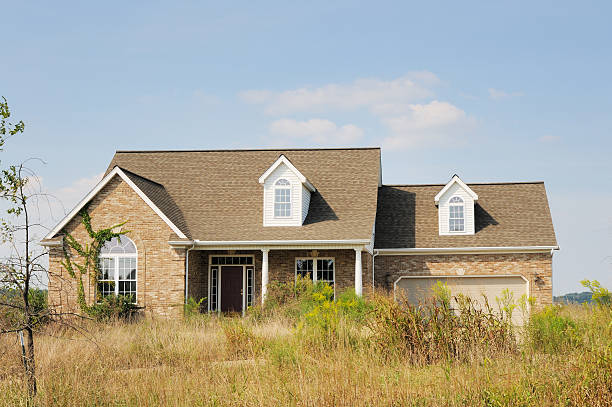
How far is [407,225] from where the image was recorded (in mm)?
27719

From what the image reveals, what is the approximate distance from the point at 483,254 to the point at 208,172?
41.7 feet

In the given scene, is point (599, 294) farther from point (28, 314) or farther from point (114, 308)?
point (114, 308)

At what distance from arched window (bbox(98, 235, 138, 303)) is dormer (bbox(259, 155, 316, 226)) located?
5381 mm

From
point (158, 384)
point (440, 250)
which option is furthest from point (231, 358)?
point (440, 250)

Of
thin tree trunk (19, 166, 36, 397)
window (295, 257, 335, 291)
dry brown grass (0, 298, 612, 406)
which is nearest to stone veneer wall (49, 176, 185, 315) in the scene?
window (295, 257, 335, 291)

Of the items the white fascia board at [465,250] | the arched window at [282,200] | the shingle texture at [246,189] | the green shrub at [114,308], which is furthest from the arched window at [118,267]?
the white fascia board at [465,250]

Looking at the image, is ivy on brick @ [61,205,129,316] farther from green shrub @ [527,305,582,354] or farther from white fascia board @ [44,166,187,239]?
green shrub @ [527,305,582,354]

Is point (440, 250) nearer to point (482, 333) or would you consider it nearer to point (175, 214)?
point (175, 214)

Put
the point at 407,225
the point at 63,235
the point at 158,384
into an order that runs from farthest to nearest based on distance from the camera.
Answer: the point at 407,225, the point at 63,235, the point at 158,384

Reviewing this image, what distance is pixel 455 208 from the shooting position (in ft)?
89.6

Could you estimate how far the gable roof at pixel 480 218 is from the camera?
2630 cm

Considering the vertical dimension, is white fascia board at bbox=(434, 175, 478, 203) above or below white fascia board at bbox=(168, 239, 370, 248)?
above

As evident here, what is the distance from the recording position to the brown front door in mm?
26078

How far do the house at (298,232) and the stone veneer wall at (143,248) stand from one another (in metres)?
0.04
